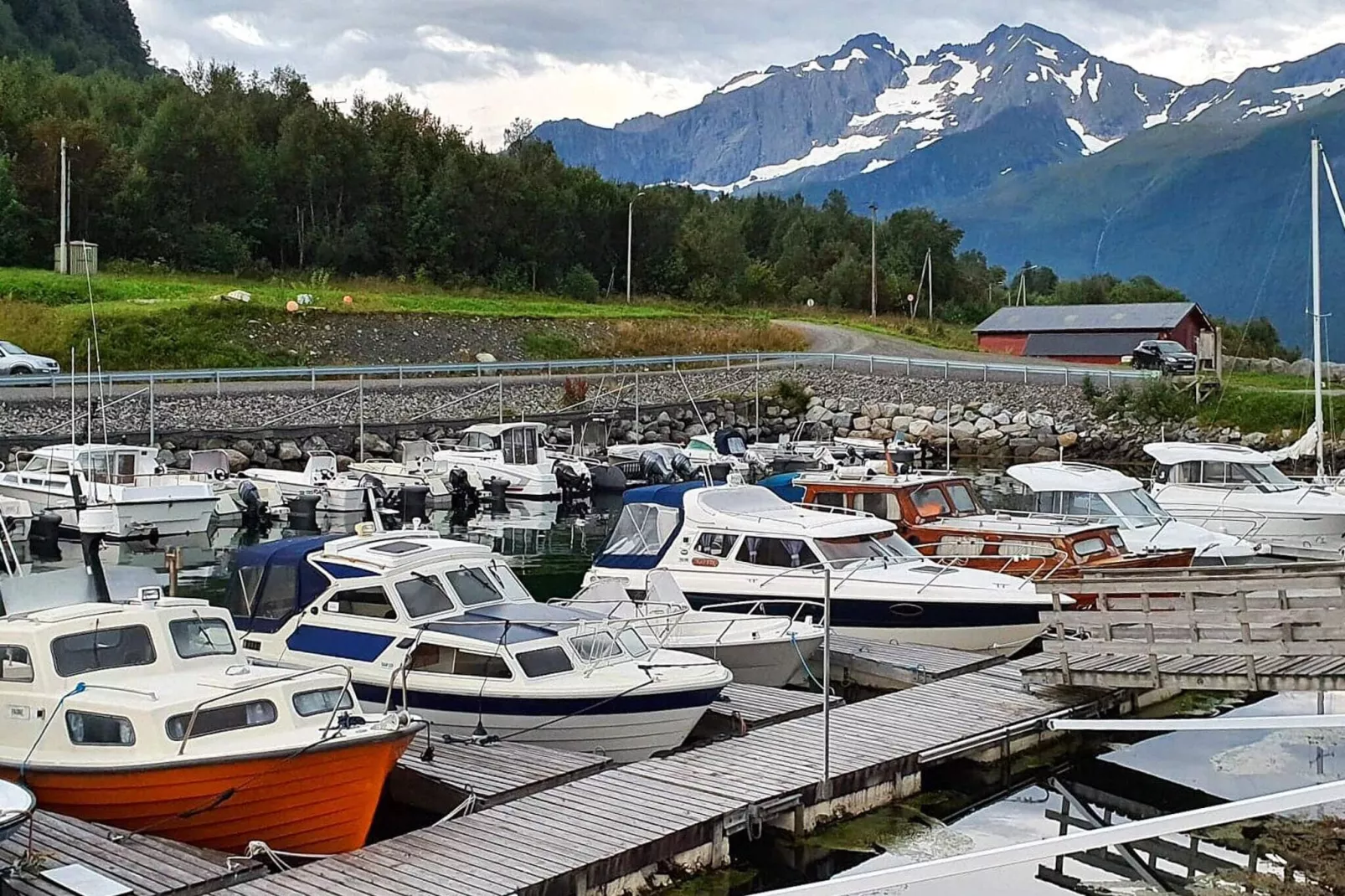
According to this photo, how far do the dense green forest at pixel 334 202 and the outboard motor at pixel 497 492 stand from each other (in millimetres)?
36113

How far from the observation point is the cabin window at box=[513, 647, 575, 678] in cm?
1457

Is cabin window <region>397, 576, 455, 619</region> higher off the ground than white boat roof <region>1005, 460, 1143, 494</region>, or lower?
lower

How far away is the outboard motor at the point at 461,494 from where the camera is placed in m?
41.9

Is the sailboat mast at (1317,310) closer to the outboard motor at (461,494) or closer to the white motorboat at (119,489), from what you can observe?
the outboard motor at (461,494)

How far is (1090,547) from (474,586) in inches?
428

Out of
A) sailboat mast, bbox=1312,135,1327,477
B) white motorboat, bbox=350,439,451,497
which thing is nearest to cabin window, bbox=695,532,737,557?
sailboat mast, bbox=1312,135,1327,477

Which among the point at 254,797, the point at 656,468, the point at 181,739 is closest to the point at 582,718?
the point at 254,797

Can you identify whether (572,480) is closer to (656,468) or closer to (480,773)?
(656,468)

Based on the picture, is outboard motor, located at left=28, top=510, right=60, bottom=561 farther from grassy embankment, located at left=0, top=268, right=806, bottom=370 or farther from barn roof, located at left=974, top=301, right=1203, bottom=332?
barn roof, located at left=974, top=301, right=1203, bottom=332

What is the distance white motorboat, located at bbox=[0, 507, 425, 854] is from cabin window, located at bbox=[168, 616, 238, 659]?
0.32ft

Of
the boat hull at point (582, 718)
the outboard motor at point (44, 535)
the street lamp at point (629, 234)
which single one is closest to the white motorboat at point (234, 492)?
the outboard motor at point (44, 535)

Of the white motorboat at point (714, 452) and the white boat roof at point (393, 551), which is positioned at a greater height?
the white boat roof at point (393, 551)

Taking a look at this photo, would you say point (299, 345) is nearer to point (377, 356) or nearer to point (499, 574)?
point (377, 356)

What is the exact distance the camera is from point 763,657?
59.7ft
